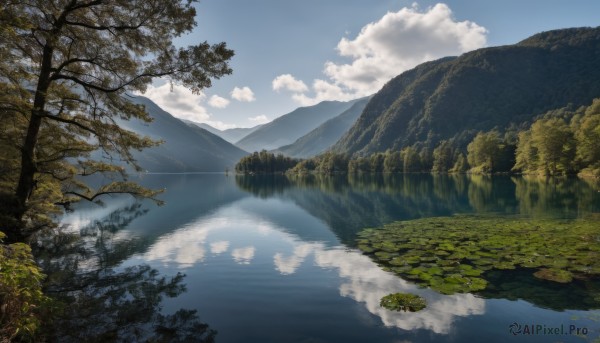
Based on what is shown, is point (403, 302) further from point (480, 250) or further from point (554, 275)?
point (480, 250)

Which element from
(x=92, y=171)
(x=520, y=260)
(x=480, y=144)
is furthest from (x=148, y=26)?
(x=480, y=144)

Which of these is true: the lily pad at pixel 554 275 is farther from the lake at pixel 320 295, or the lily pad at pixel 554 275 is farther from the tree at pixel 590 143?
the tree at pixel 590 143

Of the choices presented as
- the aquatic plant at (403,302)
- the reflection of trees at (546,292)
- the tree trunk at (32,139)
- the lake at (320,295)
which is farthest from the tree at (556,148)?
the tree trunk at (32,139)

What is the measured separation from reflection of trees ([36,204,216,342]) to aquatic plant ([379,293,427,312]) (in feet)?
27.7

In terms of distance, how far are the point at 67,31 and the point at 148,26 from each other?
14.6 feet

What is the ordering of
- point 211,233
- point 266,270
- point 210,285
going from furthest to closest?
point 211,233 → point 266,270 → point 210,285

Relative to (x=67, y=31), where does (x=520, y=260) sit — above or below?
below

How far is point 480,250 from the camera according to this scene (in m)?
25.4

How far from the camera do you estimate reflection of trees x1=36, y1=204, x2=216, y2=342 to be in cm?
1366

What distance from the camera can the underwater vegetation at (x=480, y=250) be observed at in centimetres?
1959

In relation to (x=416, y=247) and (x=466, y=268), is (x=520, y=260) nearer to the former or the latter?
(x=466, y=268)

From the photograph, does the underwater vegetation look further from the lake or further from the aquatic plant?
the aquatic plant

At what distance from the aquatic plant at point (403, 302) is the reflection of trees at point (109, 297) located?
8.45 meters

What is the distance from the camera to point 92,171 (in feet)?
82.0
